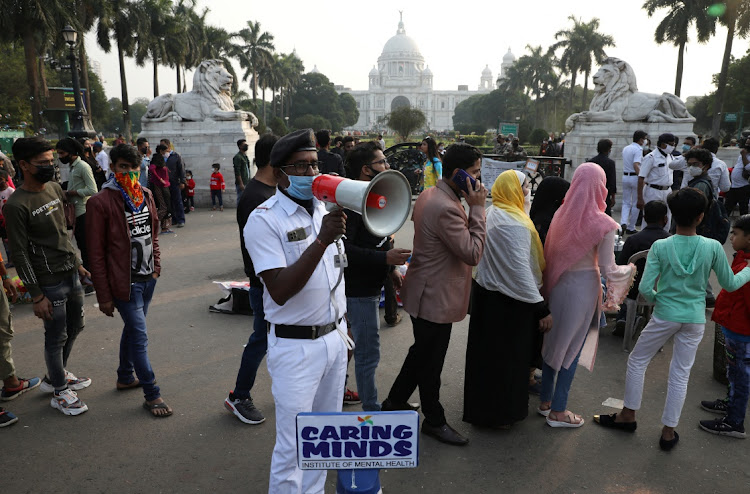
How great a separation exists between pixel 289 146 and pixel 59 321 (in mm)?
2683

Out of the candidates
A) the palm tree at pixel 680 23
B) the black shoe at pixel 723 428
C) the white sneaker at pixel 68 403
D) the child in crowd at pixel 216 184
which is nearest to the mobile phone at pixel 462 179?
the black shoe at pixel 723 428

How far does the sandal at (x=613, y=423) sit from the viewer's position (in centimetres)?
360

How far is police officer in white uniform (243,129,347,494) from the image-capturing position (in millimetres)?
2141

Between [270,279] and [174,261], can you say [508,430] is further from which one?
[174,261]

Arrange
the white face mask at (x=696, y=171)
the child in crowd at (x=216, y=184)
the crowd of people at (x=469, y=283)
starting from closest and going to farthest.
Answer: the crowd of people at (x=469, y=283) < the white face mask at (x=696, y=171) < the child in crowd at (x=216, y=184)

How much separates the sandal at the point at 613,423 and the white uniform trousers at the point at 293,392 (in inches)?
90.9

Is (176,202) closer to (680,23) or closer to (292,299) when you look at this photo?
(292,299)

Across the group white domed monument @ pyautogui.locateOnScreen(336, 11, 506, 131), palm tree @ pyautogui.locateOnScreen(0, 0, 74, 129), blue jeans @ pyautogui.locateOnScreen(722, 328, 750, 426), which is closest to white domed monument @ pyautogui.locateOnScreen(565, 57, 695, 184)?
blue jeans @ pyautogui.locateOnScreen(722, 328, 750, 426)

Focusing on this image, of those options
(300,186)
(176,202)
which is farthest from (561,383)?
(176,202)

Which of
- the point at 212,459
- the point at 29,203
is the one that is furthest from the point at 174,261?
the point at 212,459

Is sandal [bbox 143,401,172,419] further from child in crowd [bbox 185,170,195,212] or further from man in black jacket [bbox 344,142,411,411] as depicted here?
child in crowd [bbox 185,170,195,212]

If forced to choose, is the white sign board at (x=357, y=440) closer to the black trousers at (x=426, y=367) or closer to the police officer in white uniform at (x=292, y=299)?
the police officer in white uniform at (x=292, y=299)

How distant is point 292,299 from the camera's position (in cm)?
222

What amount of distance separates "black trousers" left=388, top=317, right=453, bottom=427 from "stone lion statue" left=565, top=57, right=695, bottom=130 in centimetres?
1166
